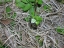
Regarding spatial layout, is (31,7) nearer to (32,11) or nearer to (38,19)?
(32,11)

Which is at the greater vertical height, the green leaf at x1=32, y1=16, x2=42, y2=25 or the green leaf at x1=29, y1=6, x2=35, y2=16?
the green leaf at x1=29, y1=6, x2=35, y2=16

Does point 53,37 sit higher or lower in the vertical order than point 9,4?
lower

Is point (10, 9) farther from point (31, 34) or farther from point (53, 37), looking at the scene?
point (53, 37)

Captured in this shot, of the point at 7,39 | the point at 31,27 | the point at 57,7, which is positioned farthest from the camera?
the point at 57,7

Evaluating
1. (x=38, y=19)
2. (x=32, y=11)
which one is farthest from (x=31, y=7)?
(x=38, y=19)

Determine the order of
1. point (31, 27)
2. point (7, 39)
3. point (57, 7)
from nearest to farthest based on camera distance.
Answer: point (7, 39)
point (31, 27)
point (57, 7)

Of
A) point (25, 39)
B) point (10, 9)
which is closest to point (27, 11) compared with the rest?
point (10, 9)

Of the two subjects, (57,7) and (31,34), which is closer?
(31,34)

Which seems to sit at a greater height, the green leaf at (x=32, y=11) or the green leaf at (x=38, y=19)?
the green leaf at (x=32, y=11)

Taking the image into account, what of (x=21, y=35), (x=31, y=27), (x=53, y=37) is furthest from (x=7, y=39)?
(x=53, y=37)

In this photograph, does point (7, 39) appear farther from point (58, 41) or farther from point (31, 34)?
point (58, 41)
